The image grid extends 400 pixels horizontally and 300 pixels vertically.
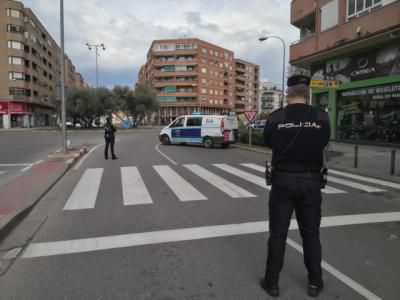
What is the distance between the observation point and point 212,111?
344 ft

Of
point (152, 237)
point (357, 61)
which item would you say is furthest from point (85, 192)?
point (357, 61)

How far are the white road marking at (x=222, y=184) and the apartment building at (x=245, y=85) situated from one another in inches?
4032

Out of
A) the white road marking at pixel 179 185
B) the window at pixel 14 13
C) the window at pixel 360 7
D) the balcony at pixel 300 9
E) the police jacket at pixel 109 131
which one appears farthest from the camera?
the window at pixel 14 13

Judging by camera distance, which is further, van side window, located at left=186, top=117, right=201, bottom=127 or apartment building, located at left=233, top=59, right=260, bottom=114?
apartment building, located at left=233, top=59, right=260, bottom=114

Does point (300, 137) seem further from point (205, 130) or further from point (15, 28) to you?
point (15, 28)

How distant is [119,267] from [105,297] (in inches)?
23.6

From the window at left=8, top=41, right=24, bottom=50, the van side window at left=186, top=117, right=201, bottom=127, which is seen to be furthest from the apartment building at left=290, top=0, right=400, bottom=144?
the window at left=8, top=41, right=24, bottom=50

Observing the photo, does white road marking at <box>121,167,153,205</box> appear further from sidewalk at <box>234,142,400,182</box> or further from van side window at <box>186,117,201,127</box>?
van side window at <box>186,117,201,127</box>

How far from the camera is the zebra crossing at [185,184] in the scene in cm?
693

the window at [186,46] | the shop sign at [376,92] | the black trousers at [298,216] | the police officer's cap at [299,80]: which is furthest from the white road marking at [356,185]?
the window at [186,46]

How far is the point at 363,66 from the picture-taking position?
19.0m

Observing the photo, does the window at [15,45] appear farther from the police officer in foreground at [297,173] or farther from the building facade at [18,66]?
the police officer in foreground at [297,173]

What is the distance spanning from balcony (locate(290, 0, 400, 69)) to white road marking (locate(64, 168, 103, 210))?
14.3m

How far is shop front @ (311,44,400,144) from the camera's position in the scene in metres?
17.2
